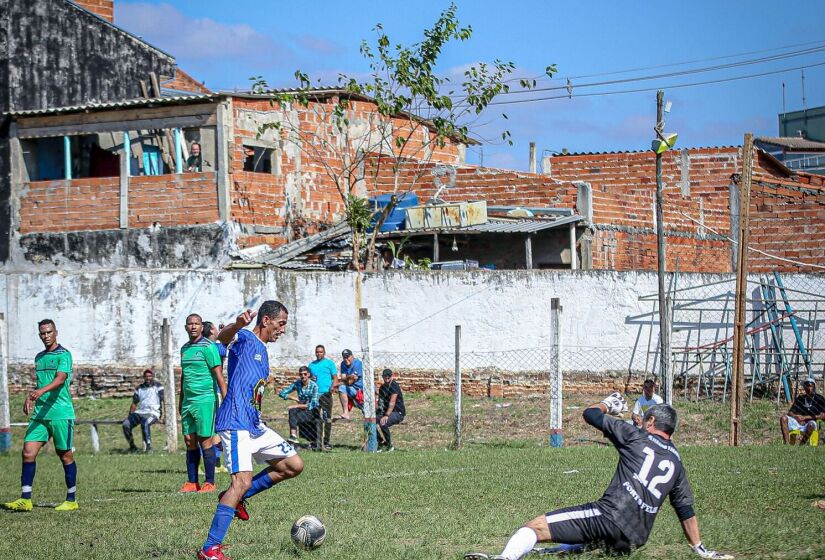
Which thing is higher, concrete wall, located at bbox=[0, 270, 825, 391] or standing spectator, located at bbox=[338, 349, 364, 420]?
concrete wall, located at bbox=[0, 270, 825, 391]

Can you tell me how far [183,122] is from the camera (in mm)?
29672

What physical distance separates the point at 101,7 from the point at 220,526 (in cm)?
3295

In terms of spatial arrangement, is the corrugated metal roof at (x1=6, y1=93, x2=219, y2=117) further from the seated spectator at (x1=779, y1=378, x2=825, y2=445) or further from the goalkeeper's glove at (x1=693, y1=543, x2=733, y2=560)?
the goalkeeper's glove at (x1=693, y1=543, x2=733, y2=560)


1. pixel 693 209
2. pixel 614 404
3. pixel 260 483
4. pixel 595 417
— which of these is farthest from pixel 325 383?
pixel 693 209

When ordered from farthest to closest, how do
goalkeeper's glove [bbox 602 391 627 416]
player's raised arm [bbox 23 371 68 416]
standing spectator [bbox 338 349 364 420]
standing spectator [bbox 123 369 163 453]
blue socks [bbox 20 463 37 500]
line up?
standing spectator [bbox 338 349 364 420] → standing spectator [bbox 123 369 163 453] → blue socks [bbox 20 463 37 500] → player's raised arm [bbox 23 371 68 416] → goalkeeper's glove [bbox 602 391 627 416]

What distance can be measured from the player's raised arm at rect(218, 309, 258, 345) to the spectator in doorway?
21.2 m

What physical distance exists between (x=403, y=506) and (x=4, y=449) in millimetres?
11269

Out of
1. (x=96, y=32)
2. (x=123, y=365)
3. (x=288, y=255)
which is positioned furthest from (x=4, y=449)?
(x=96, y=32)

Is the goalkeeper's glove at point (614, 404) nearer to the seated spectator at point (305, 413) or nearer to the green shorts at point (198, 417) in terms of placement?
the green shorts at point (198, 417)

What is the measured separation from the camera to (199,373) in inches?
528

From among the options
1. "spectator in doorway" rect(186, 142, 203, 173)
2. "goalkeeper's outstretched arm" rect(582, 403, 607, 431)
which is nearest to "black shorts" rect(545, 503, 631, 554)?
"goalkeeper's outstretched arm" rect(582, 403, 607, 431)

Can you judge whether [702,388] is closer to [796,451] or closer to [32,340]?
[796,451]

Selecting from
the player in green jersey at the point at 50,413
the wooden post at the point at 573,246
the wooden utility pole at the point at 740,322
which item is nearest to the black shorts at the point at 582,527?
the player in green jersey at the point at 50,413

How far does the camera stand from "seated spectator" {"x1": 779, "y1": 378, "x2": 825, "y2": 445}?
18016mm
